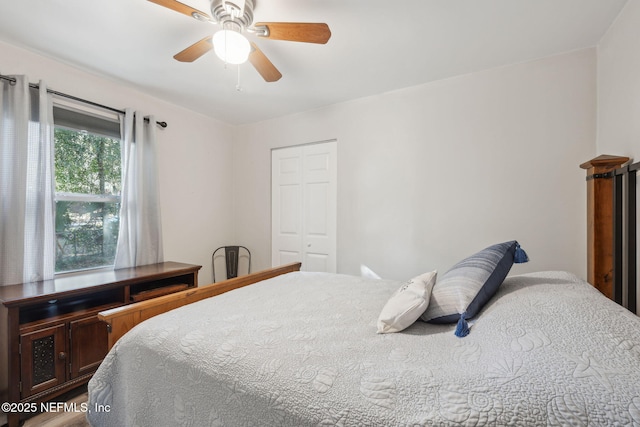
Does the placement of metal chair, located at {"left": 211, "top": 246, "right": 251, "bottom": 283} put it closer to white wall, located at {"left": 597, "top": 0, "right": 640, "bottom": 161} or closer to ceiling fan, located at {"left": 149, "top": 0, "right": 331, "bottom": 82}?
ceiling fan, located at {"left": 149, "top": 0, "right": 331, "bottom": 82}

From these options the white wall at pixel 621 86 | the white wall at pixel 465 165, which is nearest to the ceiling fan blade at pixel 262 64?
the white wall at pixel 465 165

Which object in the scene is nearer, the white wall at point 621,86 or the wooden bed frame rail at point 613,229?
the wooden bed frame rail at point 613,229

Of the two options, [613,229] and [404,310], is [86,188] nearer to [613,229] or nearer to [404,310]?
[404,310]

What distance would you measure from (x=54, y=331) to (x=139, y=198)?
124 centimetres

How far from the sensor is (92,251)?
2.51m

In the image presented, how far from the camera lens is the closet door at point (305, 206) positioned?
10.3 ft

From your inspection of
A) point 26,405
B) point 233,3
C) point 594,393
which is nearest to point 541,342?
point 594,393

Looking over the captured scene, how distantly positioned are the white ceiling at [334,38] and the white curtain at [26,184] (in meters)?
0.43

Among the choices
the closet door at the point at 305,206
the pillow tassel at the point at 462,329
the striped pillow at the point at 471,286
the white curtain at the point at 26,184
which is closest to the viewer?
the pillow tassel at the point at 462,329

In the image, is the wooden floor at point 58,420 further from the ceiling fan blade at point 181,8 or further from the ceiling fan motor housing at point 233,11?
the ceiling fan motor housing at point 233,11

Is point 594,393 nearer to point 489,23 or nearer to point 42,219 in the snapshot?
point 489,23

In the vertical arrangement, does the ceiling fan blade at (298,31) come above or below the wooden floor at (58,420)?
above

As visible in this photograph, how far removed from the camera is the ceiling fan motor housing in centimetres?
146

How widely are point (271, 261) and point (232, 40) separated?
2573 mm
